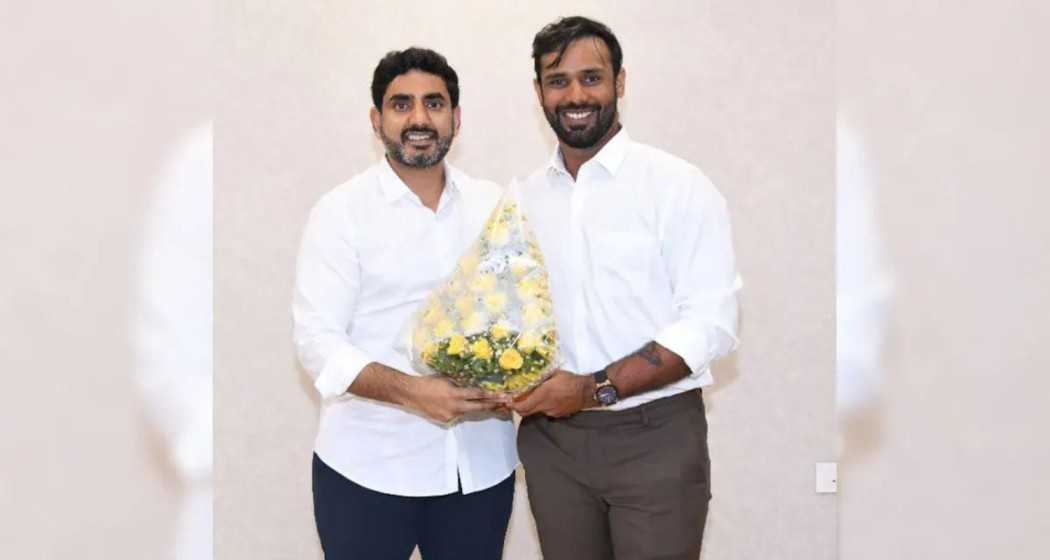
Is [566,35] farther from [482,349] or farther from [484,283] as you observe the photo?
[482,349]

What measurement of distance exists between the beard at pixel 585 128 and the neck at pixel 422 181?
1.04 ft

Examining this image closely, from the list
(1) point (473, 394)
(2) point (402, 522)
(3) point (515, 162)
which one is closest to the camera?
(1) point (473, 394)

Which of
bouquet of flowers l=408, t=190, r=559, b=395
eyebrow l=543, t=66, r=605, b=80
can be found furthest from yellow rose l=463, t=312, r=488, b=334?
eyebrow l=543, t=66, r=605, b=80

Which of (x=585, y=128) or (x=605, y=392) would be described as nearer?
(x=605, y=392)

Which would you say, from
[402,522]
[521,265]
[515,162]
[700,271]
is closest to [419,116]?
[521,265]

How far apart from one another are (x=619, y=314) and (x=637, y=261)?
119 millimetres

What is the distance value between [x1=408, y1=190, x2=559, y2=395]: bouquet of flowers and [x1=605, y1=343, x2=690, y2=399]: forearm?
14cm

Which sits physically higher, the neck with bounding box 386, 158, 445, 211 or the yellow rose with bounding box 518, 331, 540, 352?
the neck with bounding box 386, 158, 445, 211

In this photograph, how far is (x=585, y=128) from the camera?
2.19 m

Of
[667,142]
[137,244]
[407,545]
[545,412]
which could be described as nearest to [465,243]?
[545,412]

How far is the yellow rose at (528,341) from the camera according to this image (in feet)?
6.54

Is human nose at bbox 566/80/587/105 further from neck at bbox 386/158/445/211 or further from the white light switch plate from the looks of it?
the white light switch plate

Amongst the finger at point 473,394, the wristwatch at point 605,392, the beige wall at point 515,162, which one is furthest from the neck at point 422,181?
the beige wall at point 515,162

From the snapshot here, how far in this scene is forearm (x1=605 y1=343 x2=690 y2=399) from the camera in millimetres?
2082
